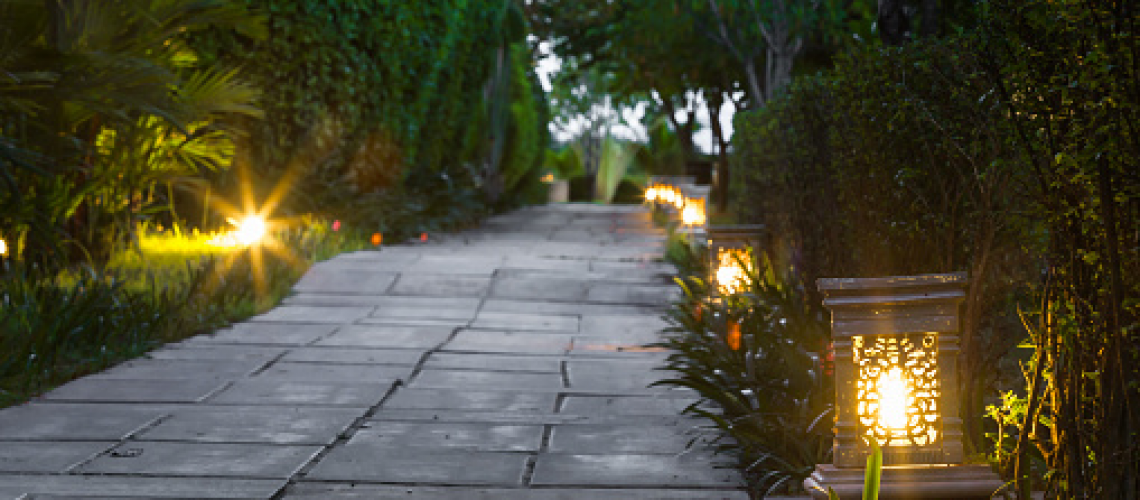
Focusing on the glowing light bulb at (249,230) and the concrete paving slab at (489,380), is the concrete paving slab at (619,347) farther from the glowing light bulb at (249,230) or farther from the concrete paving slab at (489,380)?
the glowing light bulb at (249,230)

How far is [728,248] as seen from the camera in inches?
356

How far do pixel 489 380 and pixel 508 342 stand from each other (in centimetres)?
153

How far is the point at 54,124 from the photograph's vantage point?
30.6ft

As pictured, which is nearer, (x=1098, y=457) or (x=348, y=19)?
(x=1098, y=457)

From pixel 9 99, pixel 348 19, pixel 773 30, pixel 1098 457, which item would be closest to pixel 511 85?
pixel 773 30

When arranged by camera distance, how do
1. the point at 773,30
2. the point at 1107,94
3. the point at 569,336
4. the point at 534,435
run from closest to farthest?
the point at 1107,94
the point at 534,435
the point at 569,336
the point at 773,30

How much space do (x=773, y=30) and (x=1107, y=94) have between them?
15.9 meters

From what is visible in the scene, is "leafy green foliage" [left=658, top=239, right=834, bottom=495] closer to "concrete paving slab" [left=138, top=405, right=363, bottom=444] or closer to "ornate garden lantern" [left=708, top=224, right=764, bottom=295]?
"ornate garden lantern" [left=708, top=224, right=764, bottom=295]

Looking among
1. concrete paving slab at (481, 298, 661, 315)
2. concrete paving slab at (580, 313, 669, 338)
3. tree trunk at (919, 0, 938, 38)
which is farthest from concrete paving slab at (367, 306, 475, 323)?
tree trunk at (919, 0, 938, 38)

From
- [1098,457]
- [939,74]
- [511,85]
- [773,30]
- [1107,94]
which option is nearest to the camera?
[1107,94]

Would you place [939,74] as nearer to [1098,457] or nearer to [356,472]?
[1098,457]

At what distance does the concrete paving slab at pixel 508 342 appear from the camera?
8453 millimetres

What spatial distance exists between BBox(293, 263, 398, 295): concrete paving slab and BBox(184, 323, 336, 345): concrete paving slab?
183cm

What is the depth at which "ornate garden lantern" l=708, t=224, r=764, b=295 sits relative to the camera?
8.94 meters
